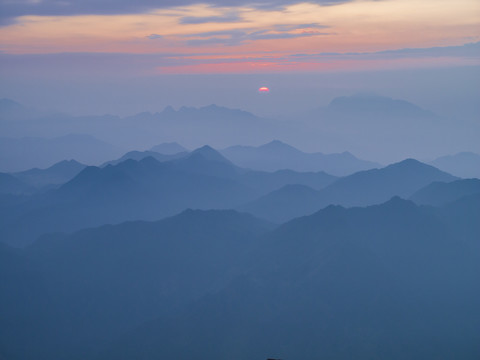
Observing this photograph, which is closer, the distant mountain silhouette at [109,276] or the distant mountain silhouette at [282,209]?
the distant mountain silhouette at [109,276]

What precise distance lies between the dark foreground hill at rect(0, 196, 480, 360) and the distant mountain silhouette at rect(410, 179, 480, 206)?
573 inches

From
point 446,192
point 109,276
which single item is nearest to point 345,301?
point 109,276

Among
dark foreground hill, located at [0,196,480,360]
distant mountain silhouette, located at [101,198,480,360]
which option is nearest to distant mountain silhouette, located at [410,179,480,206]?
dark foreground hill, located at [0,196,480,360]

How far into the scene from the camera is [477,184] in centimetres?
15100

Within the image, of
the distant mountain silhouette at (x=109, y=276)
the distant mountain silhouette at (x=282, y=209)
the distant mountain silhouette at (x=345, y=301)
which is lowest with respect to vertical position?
the distant mountain silhouette at (x=282, y=209)

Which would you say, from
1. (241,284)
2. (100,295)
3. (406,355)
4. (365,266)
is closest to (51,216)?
(100,295)

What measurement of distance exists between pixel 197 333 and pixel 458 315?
182 ft

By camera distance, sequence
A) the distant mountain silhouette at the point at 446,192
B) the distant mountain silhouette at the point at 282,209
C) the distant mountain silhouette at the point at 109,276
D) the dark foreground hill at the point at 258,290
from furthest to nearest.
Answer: the distant mountain silhouette at the point at 282,209 < the distant mountain silhouette at the point at 446,192 < the distant mountain silhouette at the point at 109,276 < the dark foreground hill at the point at 258,290

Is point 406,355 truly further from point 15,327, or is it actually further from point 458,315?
point 15,327

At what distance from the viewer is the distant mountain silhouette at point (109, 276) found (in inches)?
4542

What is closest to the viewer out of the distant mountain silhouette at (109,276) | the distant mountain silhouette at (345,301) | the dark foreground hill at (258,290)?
the distant mountain silhouette at (345,301)

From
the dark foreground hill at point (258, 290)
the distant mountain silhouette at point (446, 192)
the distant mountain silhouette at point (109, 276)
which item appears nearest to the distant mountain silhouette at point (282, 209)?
the distant mountain silhouette at point (109, 276)

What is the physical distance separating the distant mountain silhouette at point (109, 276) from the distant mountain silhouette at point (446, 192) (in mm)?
53718

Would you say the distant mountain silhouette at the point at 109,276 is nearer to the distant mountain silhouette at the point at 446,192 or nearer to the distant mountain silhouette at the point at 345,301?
the distant mountain silhouette at the point at 345,301
